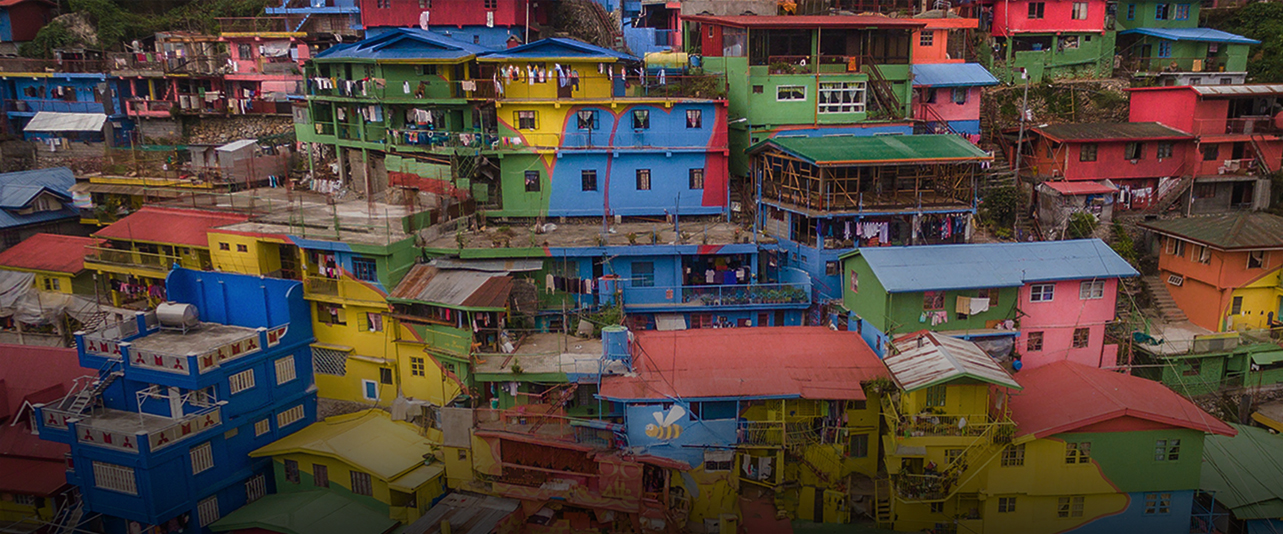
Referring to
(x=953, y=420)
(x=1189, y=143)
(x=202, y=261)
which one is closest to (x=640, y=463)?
(x=953, y=420)

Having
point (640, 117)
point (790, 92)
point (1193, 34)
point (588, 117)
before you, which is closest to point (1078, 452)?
point (790, 92)

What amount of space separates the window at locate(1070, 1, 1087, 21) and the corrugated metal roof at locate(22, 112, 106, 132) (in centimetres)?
5341

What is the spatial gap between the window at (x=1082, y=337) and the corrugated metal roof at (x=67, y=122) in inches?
1978

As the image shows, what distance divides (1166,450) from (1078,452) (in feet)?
8.79

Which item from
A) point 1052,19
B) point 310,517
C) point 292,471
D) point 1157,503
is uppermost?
point 1052,19

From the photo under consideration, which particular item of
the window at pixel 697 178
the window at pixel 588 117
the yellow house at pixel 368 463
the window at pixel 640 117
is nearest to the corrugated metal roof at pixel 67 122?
the yellow house at pixel 368 463

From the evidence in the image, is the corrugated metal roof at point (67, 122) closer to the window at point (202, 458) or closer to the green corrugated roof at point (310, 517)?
the window at point (202, 458)

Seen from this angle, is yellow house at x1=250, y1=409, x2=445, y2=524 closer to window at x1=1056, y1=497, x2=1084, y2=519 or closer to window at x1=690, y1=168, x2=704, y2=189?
window at x1=690, y1=168, x2=704, y2=189

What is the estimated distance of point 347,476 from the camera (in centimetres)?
3058

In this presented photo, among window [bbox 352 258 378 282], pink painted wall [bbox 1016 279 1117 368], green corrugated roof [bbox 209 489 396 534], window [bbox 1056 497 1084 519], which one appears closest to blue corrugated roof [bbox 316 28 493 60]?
window [bbox 352 258 378 282]

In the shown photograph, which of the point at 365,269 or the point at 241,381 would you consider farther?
the point at 365,269

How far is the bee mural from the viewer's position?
1111 inches

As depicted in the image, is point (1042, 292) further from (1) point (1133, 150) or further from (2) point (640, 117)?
(2) point (640, 117)

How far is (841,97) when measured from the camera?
39938 mm
